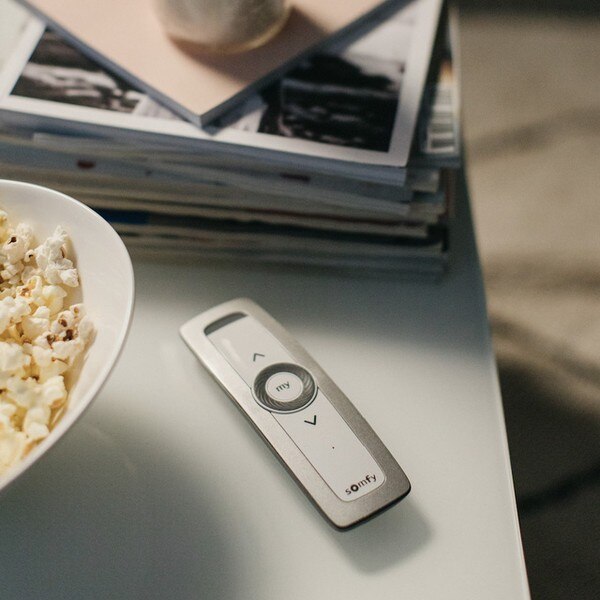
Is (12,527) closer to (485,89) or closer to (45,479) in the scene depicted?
(45,479)

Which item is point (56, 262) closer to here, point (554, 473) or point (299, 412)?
point (299, 412)

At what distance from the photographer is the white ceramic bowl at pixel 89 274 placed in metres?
0.35

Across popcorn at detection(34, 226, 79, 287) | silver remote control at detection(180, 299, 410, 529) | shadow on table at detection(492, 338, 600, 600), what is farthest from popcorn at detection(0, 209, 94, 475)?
shadow on table at detection(492, 338, 600, 600)

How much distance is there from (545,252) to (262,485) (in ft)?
2.50

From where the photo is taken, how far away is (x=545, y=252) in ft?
3.52

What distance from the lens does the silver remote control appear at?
409 mm

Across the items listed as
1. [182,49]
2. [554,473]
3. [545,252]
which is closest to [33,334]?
[182,49]

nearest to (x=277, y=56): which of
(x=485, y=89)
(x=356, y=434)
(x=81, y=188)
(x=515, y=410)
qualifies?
(x=81, y=188)

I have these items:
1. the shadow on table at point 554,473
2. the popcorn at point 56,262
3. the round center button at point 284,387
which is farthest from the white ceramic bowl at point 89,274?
the shadow on table at point 554,473

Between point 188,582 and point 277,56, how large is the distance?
364mm

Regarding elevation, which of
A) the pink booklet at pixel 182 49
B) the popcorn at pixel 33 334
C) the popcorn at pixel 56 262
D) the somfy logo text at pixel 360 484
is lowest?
the somfy logo text at pixel 360 484

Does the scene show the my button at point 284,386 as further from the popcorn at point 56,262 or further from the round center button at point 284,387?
the popcorn at point 56,262

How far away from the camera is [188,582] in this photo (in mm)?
397

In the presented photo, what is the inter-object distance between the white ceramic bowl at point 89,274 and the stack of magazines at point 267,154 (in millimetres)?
86
